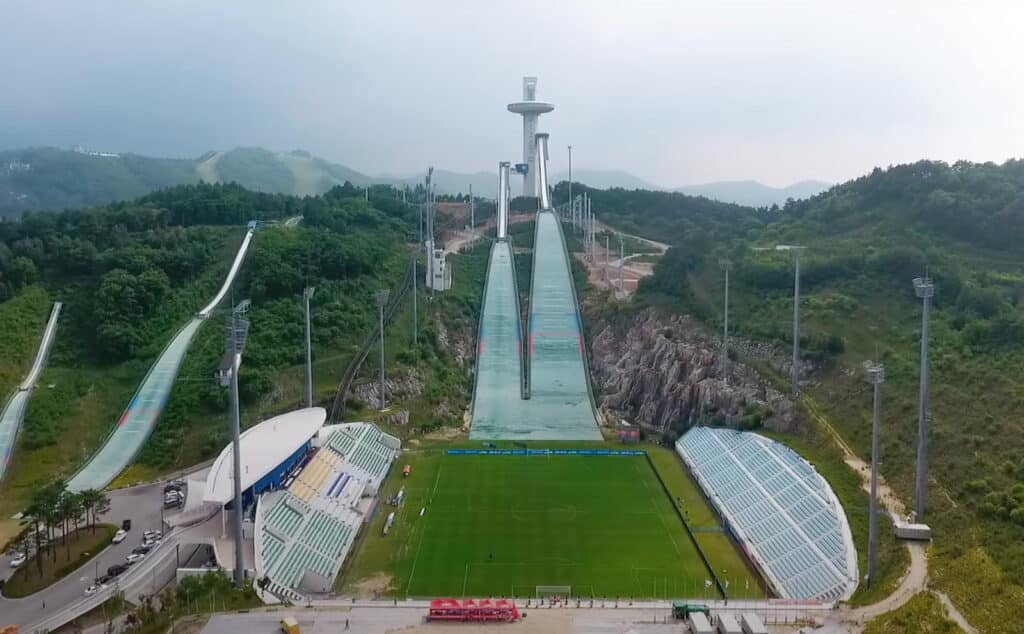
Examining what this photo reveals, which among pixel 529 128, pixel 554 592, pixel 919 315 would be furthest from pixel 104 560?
pixel 529 128

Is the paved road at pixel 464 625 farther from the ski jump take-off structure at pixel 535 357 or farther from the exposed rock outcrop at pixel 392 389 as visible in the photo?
the exposed rock outcrop at pixel 392 389

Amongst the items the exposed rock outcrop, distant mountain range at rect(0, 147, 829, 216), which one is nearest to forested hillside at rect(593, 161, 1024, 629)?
the exposed rock outcrop

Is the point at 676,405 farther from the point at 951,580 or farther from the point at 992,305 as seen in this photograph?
the point at 951,580

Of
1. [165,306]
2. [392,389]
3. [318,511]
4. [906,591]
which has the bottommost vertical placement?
[318,511]

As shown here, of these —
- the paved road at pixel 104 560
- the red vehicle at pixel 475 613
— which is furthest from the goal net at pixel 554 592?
the paved road at pixel 104 560

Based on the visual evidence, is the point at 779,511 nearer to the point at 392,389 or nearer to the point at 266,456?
the point at 266,456

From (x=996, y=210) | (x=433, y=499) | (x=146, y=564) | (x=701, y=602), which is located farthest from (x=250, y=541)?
(x=996, y=210)
